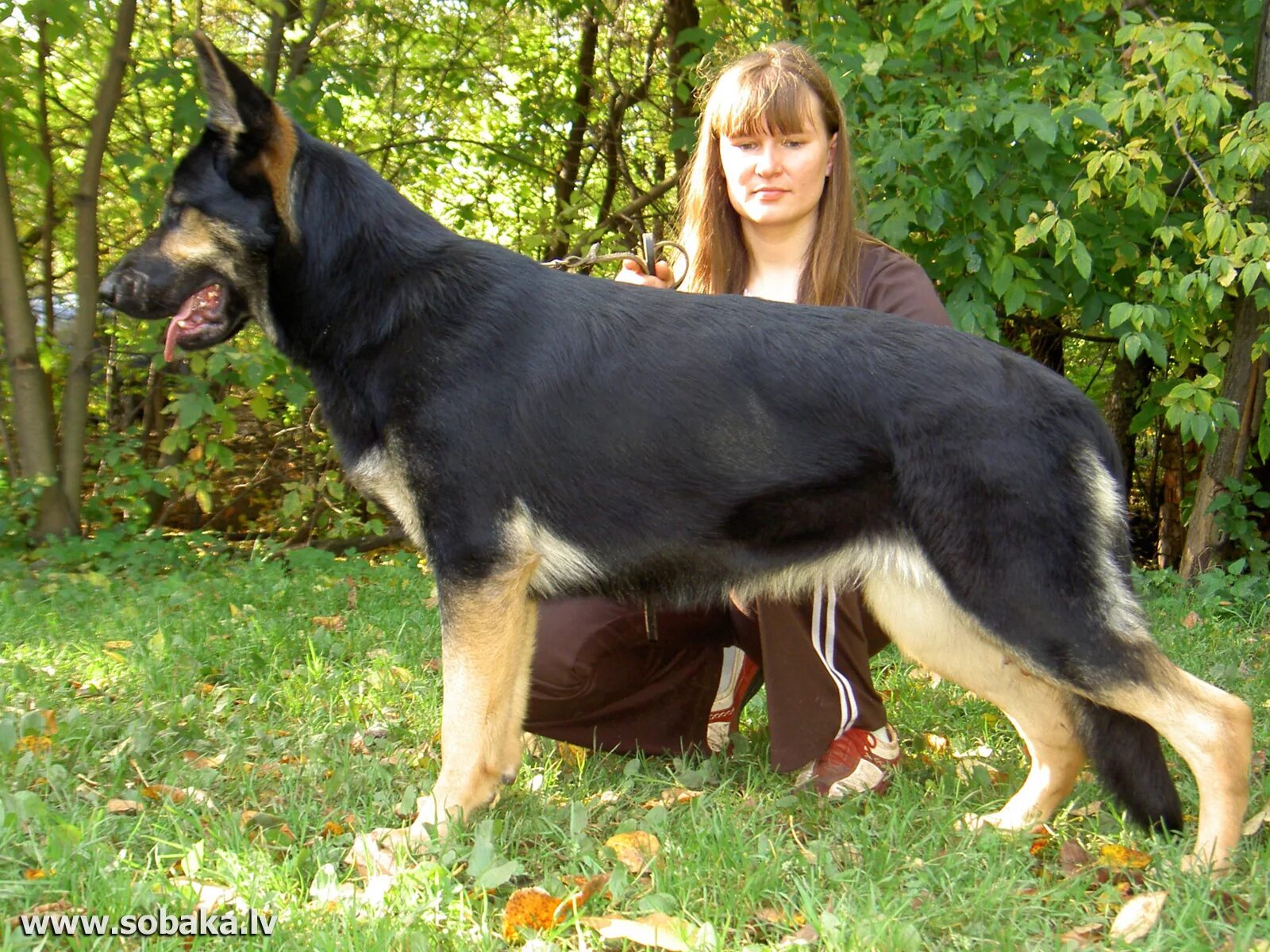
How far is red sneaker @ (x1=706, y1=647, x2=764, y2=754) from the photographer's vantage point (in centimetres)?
382

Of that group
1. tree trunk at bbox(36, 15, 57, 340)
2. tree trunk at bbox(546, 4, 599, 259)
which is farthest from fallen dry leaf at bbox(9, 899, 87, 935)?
tree trunk at bbox(546, 4, 599, 259)

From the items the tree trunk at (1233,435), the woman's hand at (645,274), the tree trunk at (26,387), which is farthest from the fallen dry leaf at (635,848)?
the tree trunk at (26,387)

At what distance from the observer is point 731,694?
12.7ft

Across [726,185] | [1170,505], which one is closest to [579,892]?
[726,185]

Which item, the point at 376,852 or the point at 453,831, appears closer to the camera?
the point at 376,852

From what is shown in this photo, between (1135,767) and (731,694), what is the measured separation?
148cm

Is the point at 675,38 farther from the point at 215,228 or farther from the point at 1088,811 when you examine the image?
the point at 1088,811

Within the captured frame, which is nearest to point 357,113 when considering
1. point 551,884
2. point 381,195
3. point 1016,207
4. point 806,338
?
point 1016,207

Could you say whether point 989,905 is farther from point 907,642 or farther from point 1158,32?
point 1158,32

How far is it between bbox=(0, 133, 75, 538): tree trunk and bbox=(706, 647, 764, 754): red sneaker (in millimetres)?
5175

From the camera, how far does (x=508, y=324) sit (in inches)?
113

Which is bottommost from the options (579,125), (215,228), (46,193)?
(215,228)

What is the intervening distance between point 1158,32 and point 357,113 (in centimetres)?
602

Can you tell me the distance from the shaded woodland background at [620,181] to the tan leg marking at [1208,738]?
2.67 meters
